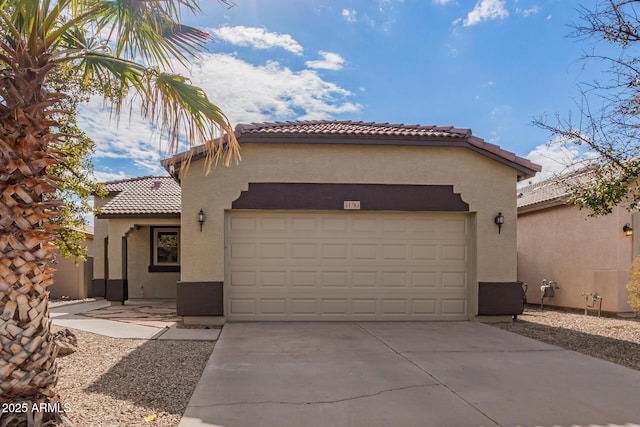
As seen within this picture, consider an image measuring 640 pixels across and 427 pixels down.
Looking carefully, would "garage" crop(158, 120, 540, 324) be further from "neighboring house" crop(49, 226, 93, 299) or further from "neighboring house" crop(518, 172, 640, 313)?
"neighboring house" crop(49, 226, 93, 299)

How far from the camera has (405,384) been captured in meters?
5.12

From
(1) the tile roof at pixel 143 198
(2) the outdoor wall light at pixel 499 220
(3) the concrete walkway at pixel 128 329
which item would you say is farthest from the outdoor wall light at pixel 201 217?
(2) the outdoor wall light at pixel 499 220

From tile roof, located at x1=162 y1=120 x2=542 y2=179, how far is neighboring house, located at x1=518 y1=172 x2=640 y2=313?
4.33ft

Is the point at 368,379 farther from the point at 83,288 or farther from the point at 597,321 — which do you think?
the point at 83,288

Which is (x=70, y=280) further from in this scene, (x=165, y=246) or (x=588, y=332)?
(x=588, y=332)

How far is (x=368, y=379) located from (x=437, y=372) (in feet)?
3.31

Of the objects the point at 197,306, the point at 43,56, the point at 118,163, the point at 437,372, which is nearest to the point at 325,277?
the point at 197,306

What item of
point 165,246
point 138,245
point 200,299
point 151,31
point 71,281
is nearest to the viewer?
point 151,31

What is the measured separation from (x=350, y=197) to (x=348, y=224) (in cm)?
64

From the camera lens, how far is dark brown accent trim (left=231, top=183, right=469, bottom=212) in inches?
372

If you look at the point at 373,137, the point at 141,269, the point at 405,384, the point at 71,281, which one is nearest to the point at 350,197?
the point at 373,137

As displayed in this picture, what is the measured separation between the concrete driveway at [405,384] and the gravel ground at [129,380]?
0.25 meters

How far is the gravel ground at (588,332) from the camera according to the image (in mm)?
7050

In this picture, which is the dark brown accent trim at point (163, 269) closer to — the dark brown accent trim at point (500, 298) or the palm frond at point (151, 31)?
the dark brown accent trim at point (500, 298)
